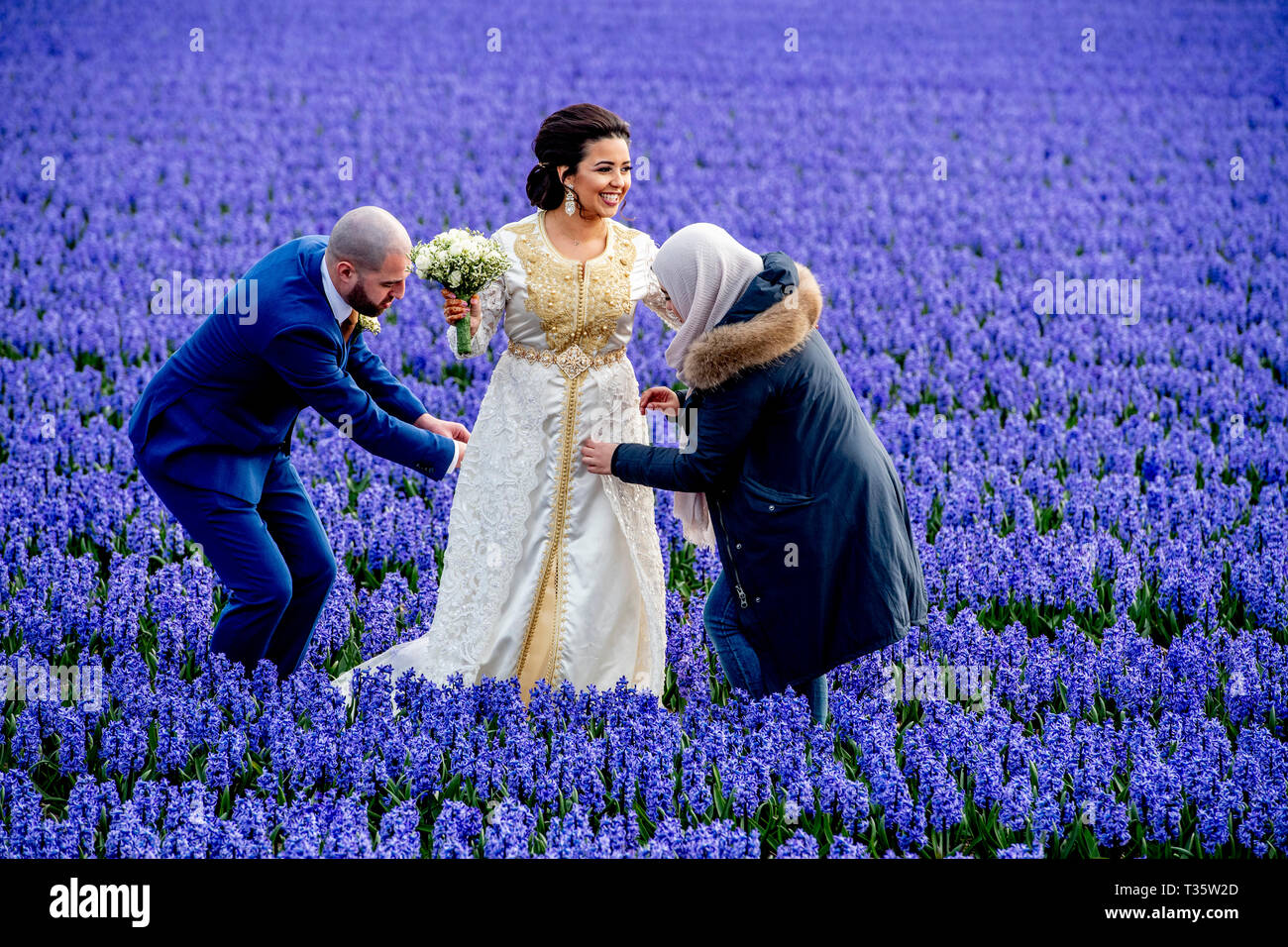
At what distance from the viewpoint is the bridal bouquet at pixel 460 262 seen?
3.69 m

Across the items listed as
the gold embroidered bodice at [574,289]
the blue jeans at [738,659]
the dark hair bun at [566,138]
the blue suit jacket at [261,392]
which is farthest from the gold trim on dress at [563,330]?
the blue jeans at [738,659]

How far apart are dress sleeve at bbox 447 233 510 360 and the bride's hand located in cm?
1

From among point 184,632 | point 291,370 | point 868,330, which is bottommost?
point 184,632

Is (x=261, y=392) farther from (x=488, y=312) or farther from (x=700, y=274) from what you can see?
(x=700, y=274)

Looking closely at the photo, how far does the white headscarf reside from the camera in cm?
350

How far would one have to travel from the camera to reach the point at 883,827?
3.31 m

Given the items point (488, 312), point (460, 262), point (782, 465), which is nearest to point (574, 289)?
point (488, 312)

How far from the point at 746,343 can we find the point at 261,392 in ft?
4.84

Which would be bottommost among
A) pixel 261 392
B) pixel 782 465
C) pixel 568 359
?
pixel 782 465

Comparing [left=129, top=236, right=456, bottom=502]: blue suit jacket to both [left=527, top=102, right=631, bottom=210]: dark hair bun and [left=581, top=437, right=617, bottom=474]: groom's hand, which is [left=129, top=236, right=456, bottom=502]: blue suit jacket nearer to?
[left=581, top=437, right=617, bottom=474]: groom's hand

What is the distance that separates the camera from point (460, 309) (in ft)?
12.5
